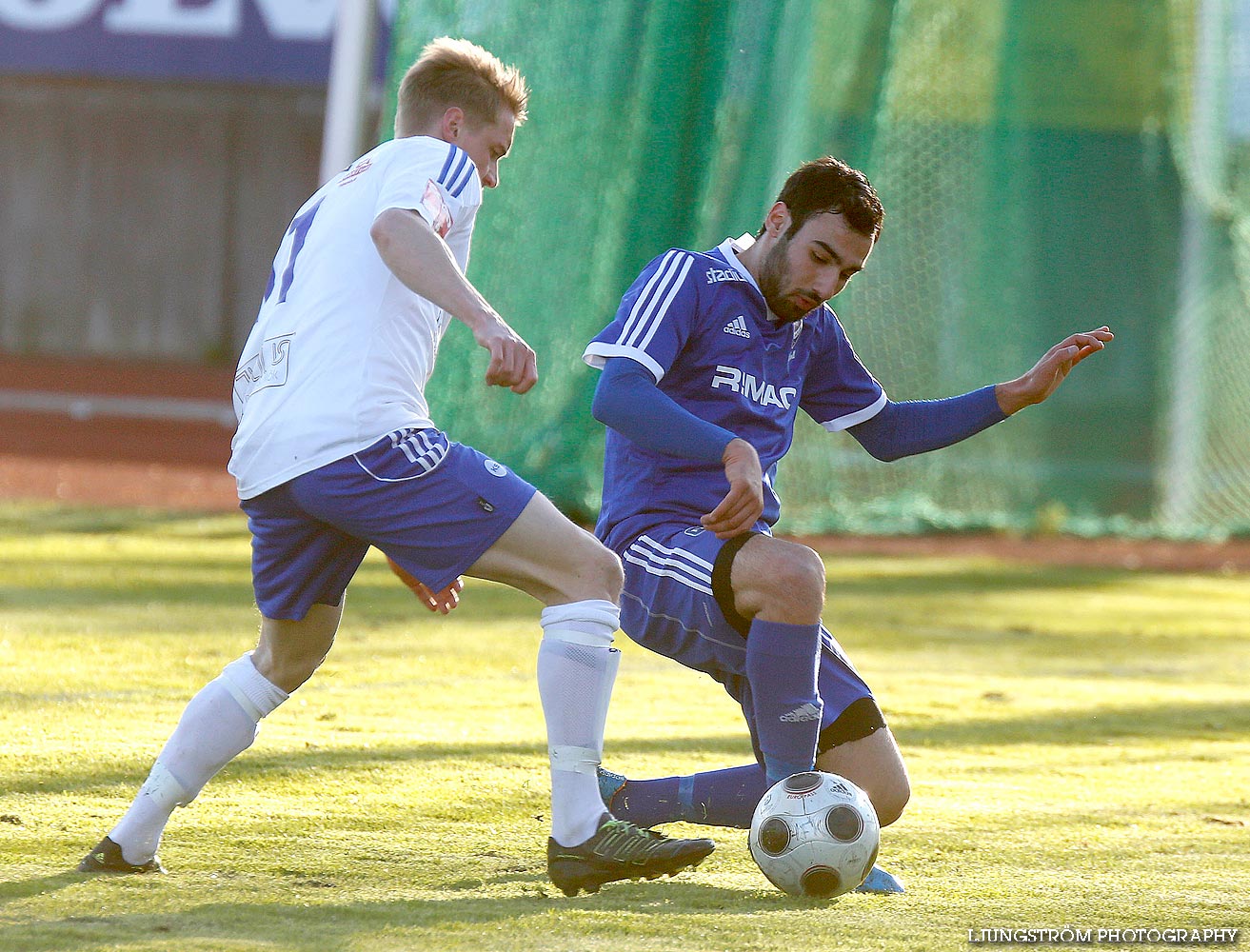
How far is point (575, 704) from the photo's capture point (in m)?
3.29

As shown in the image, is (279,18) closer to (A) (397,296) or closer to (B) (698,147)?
(B) (698,147)

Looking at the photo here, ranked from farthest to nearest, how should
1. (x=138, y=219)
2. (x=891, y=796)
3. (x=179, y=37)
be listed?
(x=138, y=219) < (x=179, y=37) < (x=891, y=796)

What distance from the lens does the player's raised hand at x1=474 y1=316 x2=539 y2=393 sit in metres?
2.99

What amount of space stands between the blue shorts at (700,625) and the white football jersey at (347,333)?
2.18ft

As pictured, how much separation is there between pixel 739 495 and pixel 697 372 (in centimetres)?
60

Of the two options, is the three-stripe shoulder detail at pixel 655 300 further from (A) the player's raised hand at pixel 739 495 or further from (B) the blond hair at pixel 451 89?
(B) the blond hair at pixel 451 89

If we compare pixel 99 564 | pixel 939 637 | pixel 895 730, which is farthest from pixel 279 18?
pixel 895 730

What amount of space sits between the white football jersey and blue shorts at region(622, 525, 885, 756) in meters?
0.66

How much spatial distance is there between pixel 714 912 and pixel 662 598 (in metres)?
0.73

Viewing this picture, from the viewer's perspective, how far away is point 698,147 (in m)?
10.2

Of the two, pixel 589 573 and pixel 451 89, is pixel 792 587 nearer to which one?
pixel 589 573

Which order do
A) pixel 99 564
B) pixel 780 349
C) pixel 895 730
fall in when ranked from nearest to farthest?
pixel 780 349 < pixel 895 730 < pixel 99 564

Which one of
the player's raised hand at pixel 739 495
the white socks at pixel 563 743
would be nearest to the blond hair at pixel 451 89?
the player's raised hand at pixel 739 495

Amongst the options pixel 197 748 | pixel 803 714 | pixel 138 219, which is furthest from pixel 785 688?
pixel 138 219
